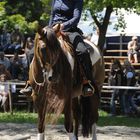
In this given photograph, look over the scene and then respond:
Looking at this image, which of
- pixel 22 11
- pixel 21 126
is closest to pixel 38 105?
pixel 21 126

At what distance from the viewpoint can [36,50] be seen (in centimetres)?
792

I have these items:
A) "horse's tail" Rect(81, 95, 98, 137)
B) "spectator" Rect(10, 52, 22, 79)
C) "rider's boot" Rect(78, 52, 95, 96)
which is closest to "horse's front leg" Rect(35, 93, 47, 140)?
"rider's boot" Rect(78, 52, 95, 96)

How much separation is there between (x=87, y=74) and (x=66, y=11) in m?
1.12

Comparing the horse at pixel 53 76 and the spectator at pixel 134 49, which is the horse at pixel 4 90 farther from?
the horse at pixel 53 76

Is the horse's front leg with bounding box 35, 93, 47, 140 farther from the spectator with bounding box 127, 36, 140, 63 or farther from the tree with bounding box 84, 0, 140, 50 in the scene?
the spectator with bounding box 127, 36, 140, 63

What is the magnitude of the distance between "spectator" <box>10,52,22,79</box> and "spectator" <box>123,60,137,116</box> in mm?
3730

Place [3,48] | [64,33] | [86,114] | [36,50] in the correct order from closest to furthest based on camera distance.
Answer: [36,50]
[64,33]
[86,114]
[3,48]

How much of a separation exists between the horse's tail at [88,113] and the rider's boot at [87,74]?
55 centimetres

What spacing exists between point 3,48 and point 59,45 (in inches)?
476

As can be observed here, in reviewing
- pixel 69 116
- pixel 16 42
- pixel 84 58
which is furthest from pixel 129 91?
pixel 69 116

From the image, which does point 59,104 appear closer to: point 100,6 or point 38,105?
point 38,105

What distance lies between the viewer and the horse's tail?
948 cm

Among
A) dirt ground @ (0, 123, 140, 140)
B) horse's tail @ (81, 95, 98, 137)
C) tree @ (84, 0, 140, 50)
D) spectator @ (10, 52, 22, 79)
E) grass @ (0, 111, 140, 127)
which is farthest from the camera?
spectator @ (10, 52, 22, 79)

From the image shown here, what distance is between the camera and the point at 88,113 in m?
9.56
